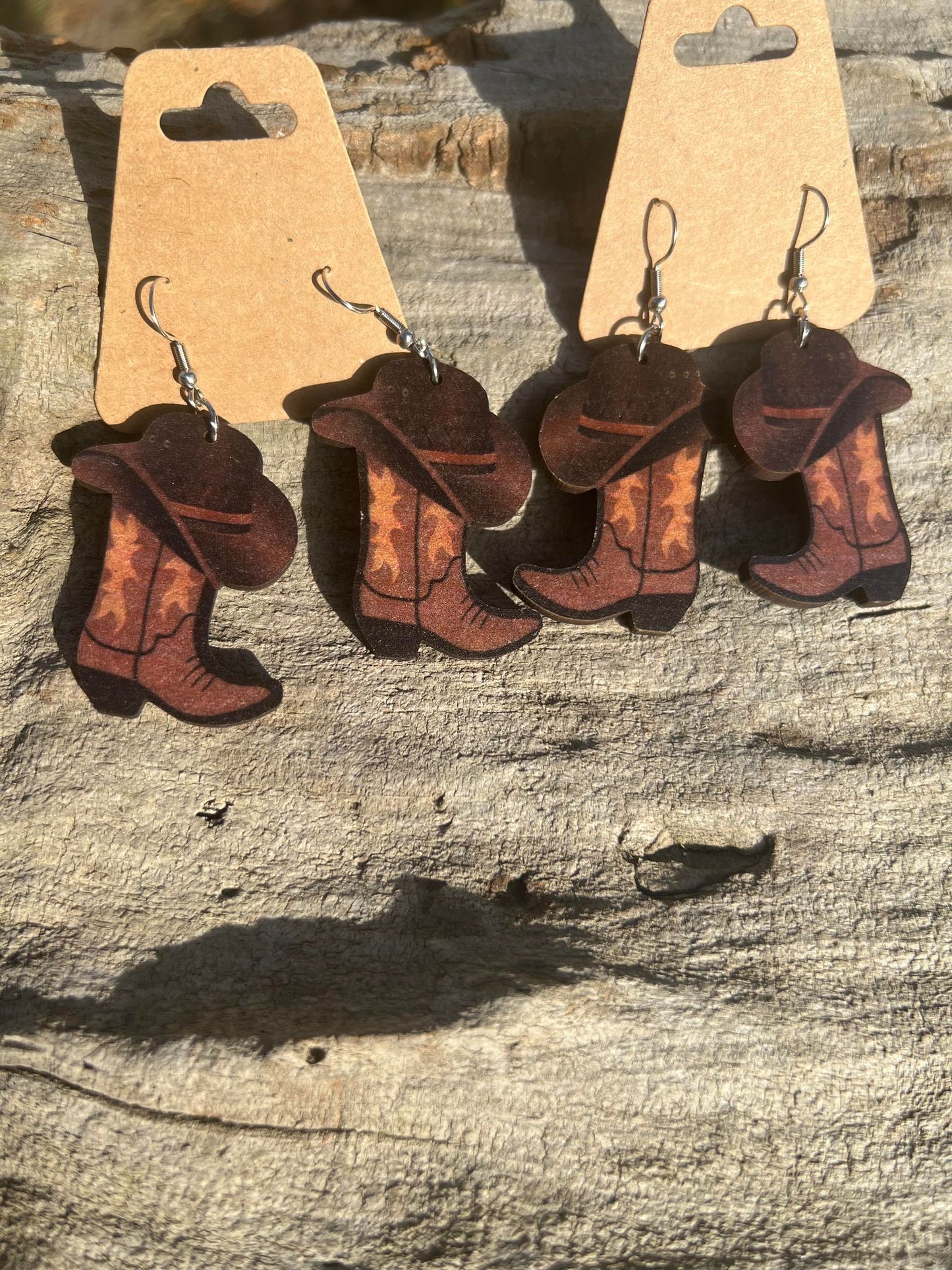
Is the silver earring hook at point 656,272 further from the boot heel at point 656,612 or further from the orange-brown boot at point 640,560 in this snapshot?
the boot heel at point 656,612

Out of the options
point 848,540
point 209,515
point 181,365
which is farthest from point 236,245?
point 848,540

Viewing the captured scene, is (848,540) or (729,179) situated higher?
(729,179)

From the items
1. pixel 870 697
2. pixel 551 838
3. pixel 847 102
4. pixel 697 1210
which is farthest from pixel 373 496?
pixel 847 102

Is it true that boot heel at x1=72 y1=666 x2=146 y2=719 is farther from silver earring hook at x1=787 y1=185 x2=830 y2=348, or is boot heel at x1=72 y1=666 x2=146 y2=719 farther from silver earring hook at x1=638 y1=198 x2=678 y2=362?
silver earring hook at x1=787 y1=185 x2=830 y2=348

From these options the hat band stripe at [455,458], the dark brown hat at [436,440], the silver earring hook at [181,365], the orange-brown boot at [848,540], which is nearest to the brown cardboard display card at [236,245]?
the silver earring hook at [181,365]

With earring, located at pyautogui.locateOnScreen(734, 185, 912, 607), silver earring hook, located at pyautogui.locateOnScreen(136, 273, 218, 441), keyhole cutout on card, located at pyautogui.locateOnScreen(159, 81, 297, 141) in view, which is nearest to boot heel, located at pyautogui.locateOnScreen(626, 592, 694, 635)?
earring, located at pyautogui.locateOnScreen(734, 185, 912, 607)

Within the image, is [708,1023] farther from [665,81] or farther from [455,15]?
[455,15]

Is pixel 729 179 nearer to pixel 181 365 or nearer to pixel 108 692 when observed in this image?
pixel 181 365
